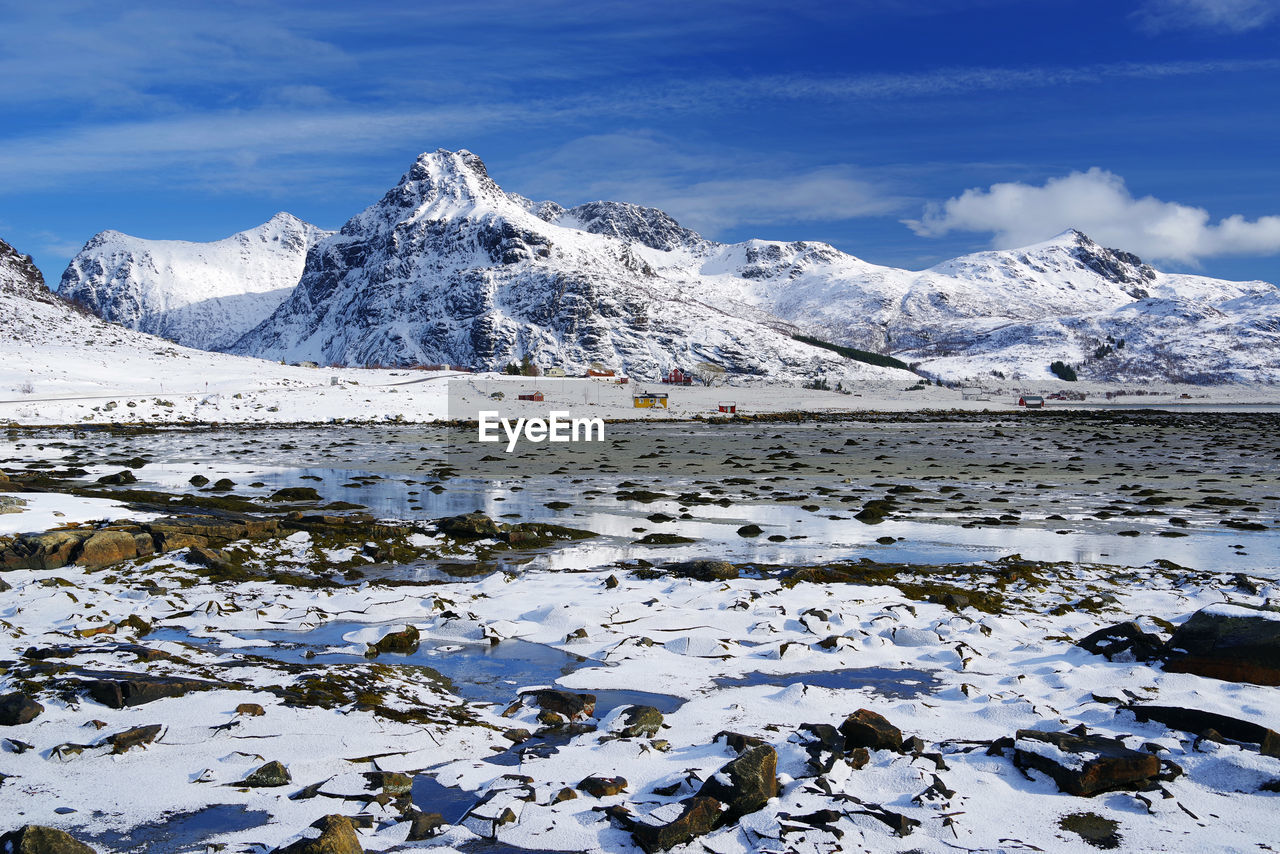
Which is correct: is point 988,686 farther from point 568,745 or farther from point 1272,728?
point 568,745

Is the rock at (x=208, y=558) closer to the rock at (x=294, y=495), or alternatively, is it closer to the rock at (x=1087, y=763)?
the rock at (x=294, y=495)

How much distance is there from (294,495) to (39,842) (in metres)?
18.5

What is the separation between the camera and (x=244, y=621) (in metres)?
9.88

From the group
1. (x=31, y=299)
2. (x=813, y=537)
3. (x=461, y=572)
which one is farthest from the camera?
(x=31, y=299)

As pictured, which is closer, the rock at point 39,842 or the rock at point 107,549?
the rock at point 39,842

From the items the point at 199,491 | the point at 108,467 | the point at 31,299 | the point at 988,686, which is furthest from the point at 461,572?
the point at 31,299

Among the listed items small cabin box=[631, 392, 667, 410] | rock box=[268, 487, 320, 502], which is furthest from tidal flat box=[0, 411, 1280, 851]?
small cabin box=[631, 392, 667, 410]

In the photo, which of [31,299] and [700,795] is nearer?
[700,795]

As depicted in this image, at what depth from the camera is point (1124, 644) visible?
27.6 ft

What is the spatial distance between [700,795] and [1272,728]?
4841mm

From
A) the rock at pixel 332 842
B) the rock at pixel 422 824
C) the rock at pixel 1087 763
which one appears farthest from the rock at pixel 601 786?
the rock at pixel 1087 763

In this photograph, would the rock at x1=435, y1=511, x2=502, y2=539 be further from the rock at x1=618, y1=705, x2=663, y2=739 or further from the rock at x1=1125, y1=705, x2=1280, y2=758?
the rock at x1=1125, y1=705, x2=1280, y2=758

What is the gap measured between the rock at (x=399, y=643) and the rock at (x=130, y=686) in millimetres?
1920

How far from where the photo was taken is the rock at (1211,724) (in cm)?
598
